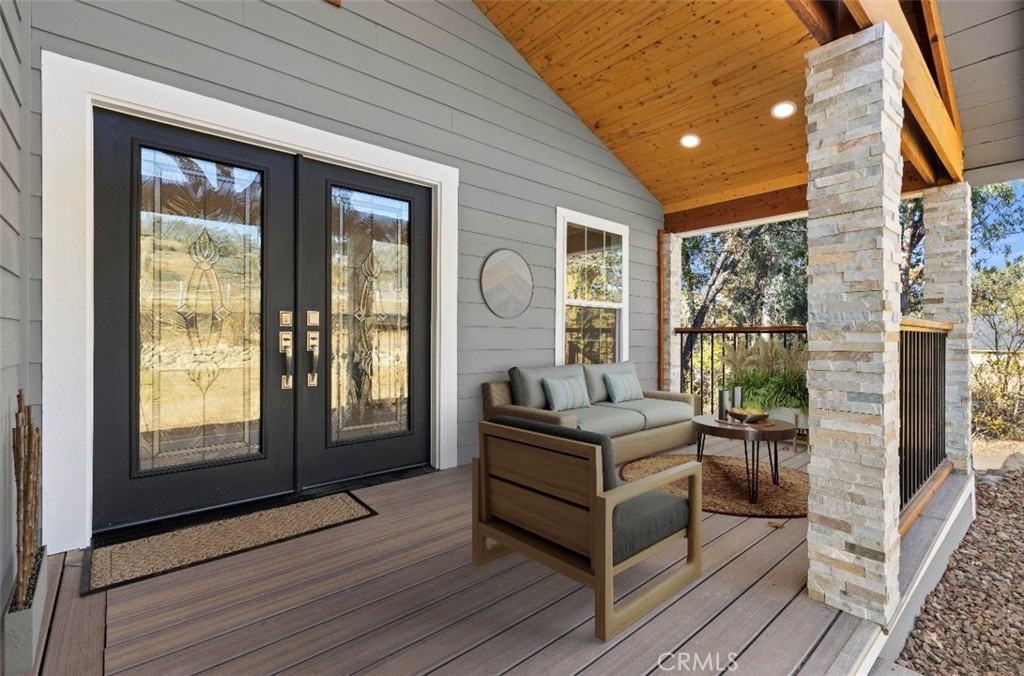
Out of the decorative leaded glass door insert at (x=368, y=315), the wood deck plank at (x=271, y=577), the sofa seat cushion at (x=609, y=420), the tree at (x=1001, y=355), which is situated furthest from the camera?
the tree at (x=1001, y=355)

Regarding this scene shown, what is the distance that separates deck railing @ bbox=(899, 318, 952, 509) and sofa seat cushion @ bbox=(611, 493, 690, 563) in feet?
4.72

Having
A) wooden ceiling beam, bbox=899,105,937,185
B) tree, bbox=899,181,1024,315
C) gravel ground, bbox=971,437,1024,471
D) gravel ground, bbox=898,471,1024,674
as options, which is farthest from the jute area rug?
tree, bbox=899,181,1024,315

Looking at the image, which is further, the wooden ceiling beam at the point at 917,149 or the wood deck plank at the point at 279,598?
the wooden ceiling beam at the point at 917,149

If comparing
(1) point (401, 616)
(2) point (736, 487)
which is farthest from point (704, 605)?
(2) point (736, 487)

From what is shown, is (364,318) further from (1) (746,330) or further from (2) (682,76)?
(1) (746,330)

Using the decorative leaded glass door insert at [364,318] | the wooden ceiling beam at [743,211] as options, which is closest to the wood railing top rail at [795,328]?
the wooden ceiling beam at [743,211]

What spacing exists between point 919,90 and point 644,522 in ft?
9.12

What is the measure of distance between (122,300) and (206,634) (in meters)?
Answer: 1.74

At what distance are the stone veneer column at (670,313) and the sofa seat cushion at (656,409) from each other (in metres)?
1.22

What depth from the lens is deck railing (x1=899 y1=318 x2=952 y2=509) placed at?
2.58 meters

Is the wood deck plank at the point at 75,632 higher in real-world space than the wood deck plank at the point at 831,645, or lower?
higher

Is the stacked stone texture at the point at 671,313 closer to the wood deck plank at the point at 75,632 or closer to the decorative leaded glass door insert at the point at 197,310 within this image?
the decorative leaded glass door insert at the point at 197,310

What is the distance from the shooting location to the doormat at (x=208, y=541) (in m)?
2.10

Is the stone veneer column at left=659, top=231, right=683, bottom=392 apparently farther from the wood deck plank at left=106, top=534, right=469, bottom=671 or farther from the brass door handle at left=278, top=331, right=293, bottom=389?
the brass door handle at left=278, top=331, right=293, bottom=389
